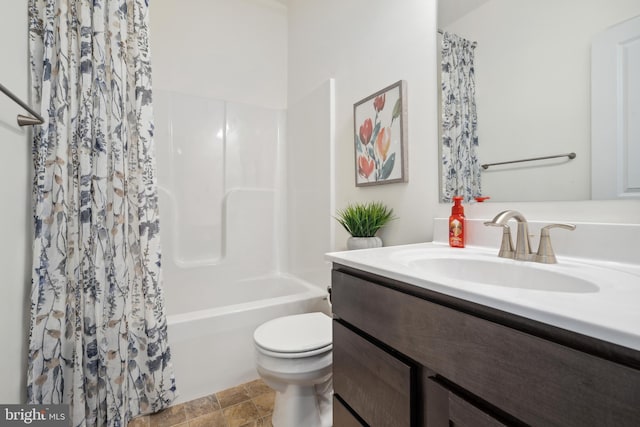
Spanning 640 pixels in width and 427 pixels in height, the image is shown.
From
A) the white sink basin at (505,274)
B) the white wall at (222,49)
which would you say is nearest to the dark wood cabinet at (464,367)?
the white sink basin at (505,274)

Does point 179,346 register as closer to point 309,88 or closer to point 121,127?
point 121,127

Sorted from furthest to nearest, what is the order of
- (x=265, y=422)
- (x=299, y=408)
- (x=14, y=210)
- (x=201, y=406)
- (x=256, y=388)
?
1. (x=256, y=388)
2. (x=201, y=406)
3. (x=265, y=422)
4. (x=299, y=408)
5. (x=14, y=210)

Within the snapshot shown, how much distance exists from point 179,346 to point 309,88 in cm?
188

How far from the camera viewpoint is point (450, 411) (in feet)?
1.66

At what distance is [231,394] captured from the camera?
1.50 m

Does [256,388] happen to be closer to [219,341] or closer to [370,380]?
[219,341]

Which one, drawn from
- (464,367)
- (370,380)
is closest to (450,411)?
(464,367)

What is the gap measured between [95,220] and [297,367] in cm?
105

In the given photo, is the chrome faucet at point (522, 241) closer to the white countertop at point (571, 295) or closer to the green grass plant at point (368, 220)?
the white countertop at point (571, 295)

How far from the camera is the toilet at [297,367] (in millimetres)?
1087

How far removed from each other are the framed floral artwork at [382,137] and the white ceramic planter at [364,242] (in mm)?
298

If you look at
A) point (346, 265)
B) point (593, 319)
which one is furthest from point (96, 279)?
point (593, 319)

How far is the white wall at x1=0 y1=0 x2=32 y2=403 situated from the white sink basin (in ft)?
4.41

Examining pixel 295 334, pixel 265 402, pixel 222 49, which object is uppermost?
pixel 222 49
